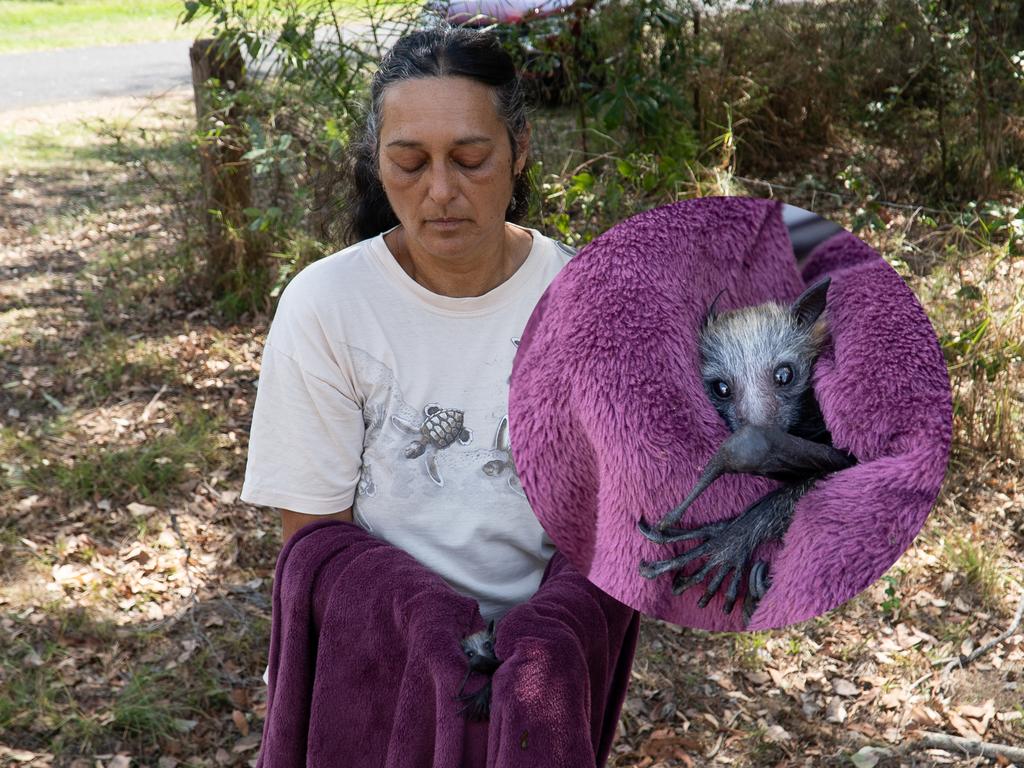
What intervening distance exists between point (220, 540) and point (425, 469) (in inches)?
74.1

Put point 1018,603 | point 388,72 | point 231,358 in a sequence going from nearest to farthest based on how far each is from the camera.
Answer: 1. point 388,72
2. point 1018,603
3. point 231,358

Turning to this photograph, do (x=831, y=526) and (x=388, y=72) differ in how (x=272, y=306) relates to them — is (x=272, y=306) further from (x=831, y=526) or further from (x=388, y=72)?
(x=831, y=526)

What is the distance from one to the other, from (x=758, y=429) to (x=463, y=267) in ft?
2.04

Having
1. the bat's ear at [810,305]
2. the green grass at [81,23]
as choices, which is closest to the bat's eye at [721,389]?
the bat's ear at [810,305]

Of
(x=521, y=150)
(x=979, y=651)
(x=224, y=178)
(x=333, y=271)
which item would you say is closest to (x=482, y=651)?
(x=333, y=271)

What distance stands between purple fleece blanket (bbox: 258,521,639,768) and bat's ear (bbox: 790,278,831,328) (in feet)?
1.74

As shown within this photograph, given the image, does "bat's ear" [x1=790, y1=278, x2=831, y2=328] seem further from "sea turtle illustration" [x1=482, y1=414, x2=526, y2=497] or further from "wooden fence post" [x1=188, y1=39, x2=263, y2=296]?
"wooden fence post" [x1=188, y1=39, x2=263, y2=296]

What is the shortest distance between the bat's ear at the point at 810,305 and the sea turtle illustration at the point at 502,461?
1.73 feet

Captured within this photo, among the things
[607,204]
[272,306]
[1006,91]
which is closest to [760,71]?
[1006,91]

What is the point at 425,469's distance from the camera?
5.57 ft

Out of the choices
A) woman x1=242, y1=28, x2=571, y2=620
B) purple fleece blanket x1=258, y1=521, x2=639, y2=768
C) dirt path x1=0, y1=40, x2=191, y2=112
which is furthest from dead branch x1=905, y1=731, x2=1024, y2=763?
dirt path x1=0, y1=40, x2=191, y2=112

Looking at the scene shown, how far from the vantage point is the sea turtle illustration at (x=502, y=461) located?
1680mm

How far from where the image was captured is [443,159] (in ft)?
5.22

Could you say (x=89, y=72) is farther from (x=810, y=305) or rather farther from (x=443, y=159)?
(x=810, y=305)
